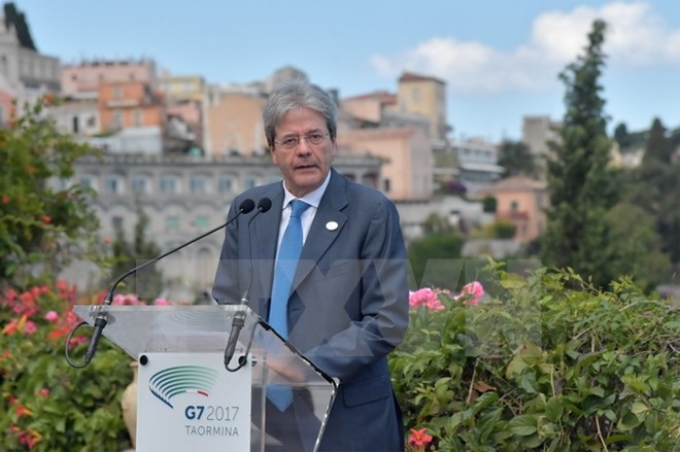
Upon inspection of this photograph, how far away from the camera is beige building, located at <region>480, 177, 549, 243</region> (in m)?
102

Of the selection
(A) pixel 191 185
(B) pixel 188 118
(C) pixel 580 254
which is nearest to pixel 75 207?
(C) pixel 580 254

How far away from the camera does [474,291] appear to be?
4133mm

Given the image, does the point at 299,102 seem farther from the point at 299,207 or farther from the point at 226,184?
the point at 226,184

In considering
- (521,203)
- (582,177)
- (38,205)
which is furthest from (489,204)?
(38,205)

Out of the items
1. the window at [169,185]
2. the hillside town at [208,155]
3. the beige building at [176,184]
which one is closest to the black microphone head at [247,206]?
the hillside town at [208,155]

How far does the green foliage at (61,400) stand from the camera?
5172 mm

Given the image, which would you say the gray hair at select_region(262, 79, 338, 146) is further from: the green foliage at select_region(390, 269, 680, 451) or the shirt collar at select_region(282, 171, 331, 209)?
the green foliage at select_region(390, 269, 680, 451)

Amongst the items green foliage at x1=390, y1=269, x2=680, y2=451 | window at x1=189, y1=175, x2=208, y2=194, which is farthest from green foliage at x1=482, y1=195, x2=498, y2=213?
green foliage at x1=390, y1=269, x2=680, y2=451

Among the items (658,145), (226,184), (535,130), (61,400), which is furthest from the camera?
(535,130)

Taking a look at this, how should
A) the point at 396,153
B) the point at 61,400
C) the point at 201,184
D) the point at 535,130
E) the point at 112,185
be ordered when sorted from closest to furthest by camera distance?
the point at 61,400 → the point at 112,185 → the point at 201,184 → the point at 396,153 → the point at 535,130

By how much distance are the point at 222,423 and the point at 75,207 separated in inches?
232

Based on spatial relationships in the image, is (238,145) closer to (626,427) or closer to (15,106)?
(15,106)

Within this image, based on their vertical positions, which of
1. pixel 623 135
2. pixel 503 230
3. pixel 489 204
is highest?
pixel 623 135

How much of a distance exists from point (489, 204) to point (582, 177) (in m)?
60.1
